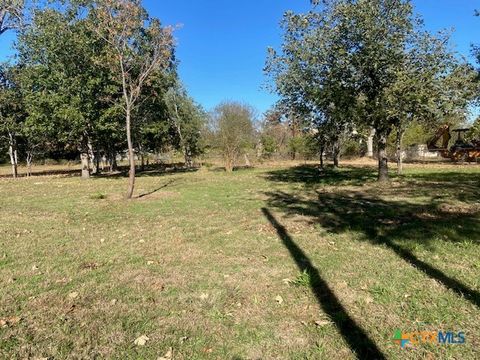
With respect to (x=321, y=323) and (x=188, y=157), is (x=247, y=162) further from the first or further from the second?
(x=321, y=323)

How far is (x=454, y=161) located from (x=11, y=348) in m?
34.4

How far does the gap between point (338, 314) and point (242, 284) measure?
1345 mm

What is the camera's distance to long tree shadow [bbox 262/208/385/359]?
332cm

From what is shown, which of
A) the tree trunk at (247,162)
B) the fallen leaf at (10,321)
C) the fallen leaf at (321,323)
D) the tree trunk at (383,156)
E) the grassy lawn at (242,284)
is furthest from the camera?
the tree trunk at (247,162)

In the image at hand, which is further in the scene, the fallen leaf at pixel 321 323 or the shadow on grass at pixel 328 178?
the shadow on grass at pixel 328 178

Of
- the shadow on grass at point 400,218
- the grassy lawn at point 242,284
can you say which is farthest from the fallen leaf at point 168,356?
the shadow on grass at point 400,218

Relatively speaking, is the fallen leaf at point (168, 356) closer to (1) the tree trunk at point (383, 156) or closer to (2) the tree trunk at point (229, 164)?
(1) the tree trunk at point (383, 156)

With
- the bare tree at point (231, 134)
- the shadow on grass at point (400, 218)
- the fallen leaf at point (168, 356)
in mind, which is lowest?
the fallen leaf at point (168, 356)

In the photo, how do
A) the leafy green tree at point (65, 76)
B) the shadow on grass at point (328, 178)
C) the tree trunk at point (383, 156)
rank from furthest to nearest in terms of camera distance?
1. the leafy green tree at point (65, 76)
2. the shadow on grass at point (328, 178)
3. the tree trunk at point (383, 156)

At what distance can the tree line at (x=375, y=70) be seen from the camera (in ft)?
44.9

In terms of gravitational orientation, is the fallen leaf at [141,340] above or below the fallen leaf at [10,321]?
below

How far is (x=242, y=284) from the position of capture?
16.0ft

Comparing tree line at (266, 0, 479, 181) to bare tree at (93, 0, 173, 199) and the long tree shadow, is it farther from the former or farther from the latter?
the long tree shadow

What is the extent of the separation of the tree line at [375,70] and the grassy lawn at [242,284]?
18.5 ft
